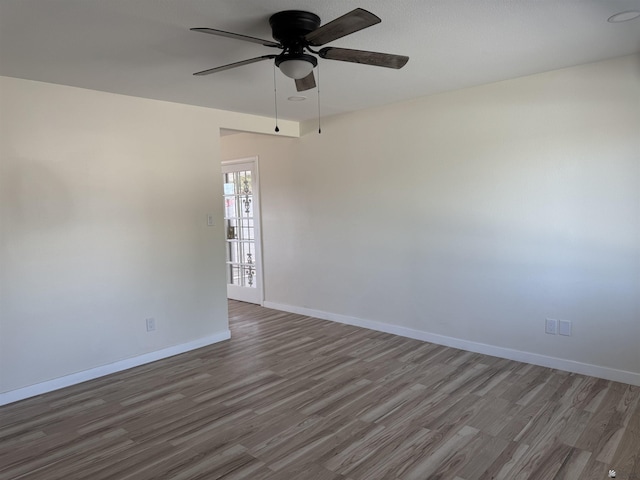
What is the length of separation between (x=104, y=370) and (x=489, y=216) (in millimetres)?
3625

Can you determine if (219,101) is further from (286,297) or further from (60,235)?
(286,297)

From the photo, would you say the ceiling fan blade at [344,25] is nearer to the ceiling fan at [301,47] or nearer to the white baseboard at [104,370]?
the ceiling fan at [301,47]

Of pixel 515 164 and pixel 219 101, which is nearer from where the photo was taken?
pixel 515 164

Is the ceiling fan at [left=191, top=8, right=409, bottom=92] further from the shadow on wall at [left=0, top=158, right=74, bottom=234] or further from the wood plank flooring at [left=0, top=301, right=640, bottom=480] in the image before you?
the wood plank flooring at [left=0, top=301, right=640, bottom=480]

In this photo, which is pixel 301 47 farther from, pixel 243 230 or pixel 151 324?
pixel 243 230

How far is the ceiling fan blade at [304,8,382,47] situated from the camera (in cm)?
180

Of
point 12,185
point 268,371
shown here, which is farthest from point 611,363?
point 12,185

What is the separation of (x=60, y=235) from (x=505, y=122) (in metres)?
3.79

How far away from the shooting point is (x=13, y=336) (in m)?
3.17

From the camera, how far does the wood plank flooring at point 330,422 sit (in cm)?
232

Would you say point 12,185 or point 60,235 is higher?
point 12,185

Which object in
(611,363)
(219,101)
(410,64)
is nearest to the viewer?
(410,64)

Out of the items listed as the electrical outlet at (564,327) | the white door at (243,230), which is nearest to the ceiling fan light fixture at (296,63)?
the electrical outlet at (564,327)

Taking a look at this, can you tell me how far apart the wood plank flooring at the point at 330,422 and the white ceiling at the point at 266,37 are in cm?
240
